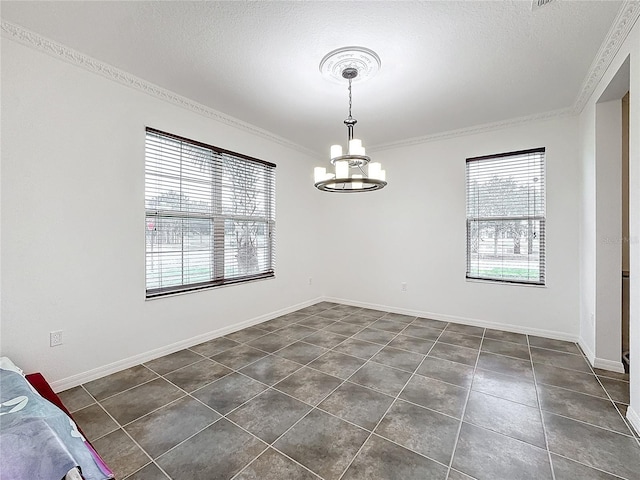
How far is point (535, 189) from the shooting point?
376 centimetres

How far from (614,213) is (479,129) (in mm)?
1912

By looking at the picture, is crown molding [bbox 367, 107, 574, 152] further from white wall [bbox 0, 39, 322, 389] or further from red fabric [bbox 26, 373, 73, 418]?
red fabric [bbox 26, 373, 73, 418]

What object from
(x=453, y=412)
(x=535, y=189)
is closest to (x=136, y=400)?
(x=453, y=412)

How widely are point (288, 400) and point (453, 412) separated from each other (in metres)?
1.23

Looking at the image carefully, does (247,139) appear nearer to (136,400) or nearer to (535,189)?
(136,400)

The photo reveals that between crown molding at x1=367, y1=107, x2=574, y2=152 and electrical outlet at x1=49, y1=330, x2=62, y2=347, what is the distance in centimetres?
459


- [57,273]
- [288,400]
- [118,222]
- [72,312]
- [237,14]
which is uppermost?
[237,14]

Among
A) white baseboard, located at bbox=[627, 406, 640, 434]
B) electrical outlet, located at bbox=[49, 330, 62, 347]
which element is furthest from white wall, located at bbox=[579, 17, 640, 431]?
electrical outlet, located at bbox=[49, 330, 62, 347]

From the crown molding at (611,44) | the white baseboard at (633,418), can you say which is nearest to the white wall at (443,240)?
the crown molding at (611,44)

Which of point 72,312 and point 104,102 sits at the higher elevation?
point 104,102

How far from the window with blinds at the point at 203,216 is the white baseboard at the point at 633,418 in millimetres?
3833

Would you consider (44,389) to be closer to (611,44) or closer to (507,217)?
(611,44)

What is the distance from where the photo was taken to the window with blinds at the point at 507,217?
3.75m

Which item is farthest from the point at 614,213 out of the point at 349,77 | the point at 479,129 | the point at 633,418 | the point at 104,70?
the point at 104,70
